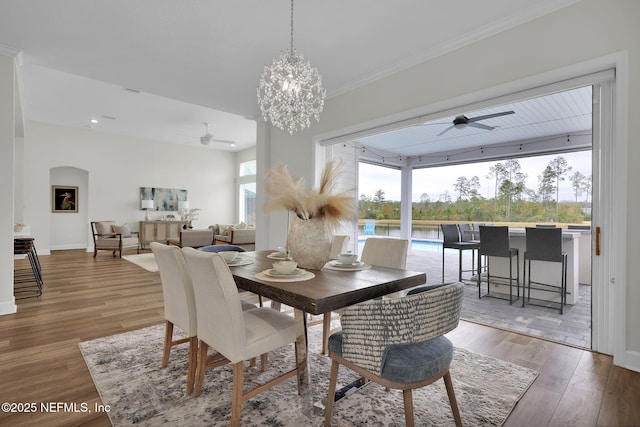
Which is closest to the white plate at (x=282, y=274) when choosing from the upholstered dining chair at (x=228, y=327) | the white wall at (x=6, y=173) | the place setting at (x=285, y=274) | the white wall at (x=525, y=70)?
the place setting at (x=285, y=274)

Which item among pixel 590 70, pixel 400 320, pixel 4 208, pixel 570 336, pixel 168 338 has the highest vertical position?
pixel 590 70

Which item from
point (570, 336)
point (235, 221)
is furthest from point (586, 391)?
point (235, 221)

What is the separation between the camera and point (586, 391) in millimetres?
1986

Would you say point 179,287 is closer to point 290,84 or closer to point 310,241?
point 310,241

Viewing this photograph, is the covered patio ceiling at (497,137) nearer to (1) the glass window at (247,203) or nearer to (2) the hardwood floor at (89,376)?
(2) the hardwood floor at (89,376)

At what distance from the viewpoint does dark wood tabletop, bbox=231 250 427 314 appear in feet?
4.88

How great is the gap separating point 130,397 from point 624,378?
3.23 metres

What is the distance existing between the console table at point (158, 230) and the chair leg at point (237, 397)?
8.25 meters

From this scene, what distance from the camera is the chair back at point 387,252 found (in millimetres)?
2633

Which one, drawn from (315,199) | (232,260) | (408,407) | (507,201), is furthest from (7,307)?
(507,201)

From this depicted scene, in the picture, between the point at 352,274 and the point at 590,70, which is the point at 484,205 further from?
the point at 352,274

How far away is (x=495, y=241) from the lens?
4.11m

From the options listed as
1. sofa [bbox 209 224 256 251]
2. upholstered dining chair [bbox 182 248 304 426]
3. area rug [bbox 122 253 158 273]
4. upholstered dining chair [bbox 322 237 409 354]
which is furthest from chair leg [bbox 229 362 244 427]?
sofa [bbox 209 224 256 251]

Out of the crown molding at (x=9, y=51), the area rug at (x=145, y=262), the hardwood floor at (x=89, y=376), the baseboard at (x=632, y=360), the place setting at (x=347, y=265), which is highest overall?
the crown molding at (x=9, y=51)
